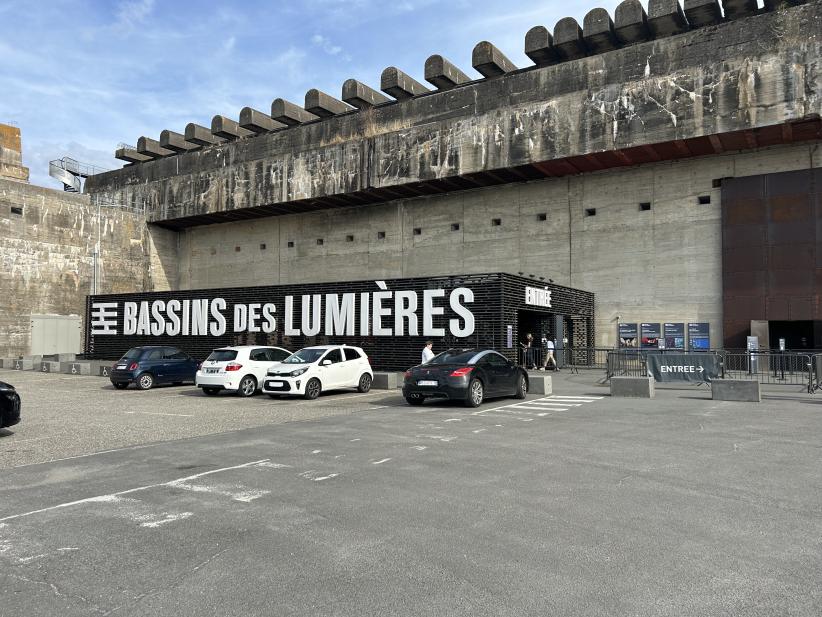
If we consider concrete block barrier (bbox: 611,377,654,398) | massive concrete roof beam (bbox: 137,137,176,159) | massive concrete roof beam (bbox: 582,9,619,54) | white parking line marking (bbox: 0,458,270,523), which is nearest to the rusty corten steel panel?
massive concrete roof beam (bbox: 582,9,619,54)

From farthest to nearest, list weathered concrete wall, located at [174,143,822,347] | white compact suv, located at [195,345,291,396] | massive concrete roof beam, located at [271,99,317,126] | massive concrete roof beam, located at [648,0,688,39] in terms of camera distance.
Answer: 1. massive concrete roof beam, located at [271,99,317,126]
2. weathered concrete wall, located at [174,143,822,347]
3. massive concrete roof beam, located at [648,0,688,39]
4. white compact suv, located at [195,345,291,396]

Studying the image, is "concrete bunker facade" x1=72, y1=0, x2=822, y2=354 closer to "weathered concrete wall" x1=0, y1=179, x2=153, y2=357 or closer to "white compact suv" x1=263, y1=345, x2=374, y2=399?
→ "weathered concrete wall" x1=0, y1=179, x2=153, y2=357

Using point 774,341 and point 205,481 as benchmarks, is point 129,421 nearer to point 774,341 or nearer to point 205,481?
point 205,481

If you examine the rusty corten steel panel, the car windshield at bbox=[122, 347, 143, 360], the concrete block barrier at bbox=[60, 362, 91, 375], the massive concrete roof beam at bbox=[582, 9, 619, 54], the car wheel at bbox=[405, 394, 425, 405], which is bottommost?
the car wheel at bbox=[405, 394, 425, 405]

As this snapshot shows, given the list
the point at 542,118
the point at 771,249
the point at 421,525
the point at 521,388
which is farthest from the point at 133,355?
the point at 771,249

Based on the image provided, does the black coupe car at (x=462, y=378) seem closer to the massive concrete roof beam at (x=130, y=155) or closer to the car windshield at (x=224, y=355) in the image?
the car windshield at (x=224, y=355)

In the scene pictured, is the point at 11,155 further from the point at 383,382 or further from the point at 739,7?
the point at 739,7

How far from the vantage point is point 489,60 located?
3309cm

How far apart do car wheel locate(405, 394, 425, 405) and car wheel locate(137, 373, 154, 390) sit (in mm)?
9960

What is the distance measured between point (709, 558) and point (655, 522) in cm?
88

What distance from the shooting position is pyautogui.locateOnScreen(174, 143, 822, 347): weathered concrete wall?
30484mm

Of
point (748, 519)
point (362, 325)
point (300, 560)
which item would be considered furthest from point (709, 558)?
point (362, 325)

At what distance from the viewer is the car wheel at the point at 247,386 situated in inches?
712

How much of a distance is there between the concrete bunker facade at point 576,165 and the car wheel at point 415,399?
19.6 metres
